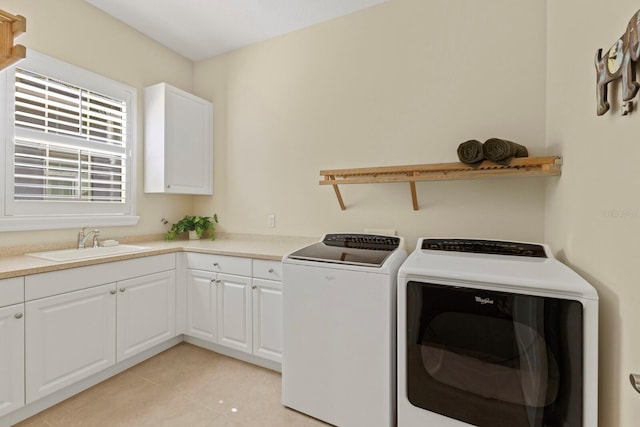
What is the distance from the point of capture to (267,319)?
205cm

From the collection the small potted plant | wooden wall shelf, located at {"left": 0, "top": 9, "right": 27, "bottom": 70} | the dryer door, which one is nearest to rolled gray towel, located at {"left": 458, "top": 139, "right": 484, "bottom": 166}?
the dryer door

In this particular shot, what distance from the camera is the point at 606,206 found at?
0.99 m

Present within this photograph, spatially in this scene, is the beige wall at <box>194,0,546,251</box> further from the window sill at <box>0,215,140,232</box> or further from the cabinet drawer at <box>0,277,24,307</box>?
the cabinet drawer at <box>0,277,24,307</box>

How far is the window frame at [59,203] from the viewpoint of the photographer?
1861mm

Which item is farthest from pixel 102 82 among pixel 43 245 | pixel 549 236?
pixel 549 236

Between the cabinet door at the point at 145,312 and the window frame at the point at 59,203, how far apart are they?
0.68 meters

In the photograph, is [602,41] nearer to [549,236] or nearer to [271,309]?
[549,236]

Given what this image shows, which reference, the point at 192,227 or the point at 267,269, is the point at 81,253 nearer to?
the point at 192,227

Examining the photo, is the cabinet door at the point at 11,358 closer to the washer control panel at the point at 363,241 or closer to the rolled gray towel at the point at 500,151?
the washer control panel at the point at 363,241

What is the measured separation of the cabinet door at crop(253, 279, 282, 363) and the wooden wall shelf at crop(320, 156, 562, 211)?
853 mm

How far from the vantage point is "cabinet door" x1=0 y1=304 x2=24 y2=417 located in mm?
1474

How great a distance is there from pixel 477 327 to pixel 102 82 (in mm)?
3088

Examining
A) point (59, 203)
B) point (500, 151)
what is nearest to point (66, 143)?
point (59, 203)

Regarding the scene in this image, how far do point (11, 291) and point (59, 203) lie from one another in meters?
0.85
